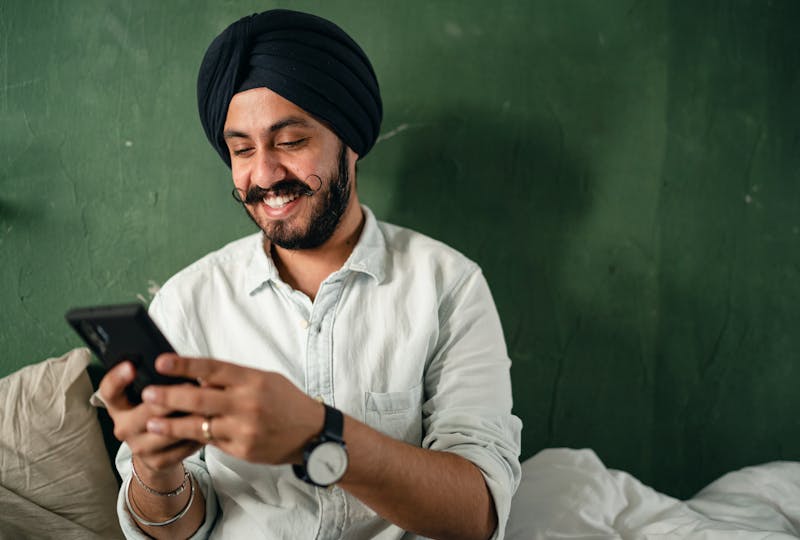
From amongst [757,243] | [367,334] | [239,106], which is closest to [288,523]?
[367,334]

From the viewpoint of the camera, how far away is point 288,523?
1.10 m

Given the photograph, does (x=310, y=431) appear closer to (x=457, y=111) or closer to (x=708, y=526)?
(x=708, y=526)

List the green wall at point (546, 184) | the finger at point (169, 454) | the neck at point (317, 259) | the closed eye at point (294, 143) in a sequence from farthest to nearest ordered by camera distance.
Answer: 1. the green wall at point (546, 184)
2. the neck at point (317, 259)
3. the closed eye at point (294, 143)
4. the finger at point (169, 454)

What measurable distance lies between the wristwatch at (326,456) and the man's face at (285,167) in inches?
17.2

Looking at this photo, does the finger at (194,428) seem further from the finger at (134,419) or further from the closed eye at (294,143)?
the closed eye at (294,143)

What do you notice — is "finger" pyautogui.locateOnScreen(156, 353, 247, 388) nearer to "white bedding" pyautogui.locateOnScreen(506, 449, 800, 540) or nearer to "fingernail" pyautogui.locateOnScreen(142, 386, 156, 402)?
"fingernail" pyautogui.locateOnScreen(142, 386, 156, 402)

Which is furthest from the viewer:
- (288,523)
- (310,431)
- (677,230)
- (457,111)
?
(677,230)

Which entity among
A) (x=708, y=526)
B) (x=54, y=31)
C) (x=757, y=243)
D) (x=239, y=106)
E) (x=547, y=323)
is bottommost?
(x=708, y=526)

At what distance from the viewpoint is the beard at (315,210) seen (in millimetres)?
1146

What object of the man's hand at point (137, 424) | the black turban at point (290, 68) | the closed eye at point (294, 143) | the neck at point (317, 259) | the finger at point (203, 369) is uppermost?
the black turban at point (290, 68)

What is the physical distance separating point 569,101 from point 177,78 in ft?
3.03

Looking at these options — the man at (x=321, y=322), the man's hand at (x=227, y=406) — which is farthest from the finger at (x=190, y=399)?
the man at (x=321, y=322)

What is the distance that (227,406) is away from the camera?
0.75 metres

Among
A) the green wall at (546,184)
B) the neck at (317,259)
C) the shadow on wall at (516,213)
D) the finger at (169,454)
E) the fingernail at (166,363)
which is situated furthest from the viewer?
the shadow on wall at (516,213)
